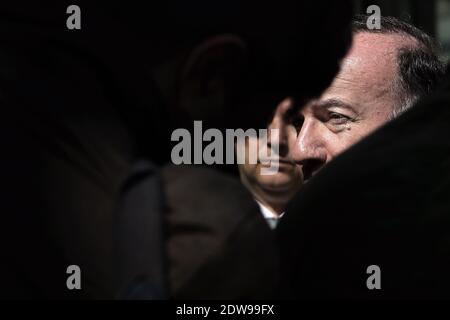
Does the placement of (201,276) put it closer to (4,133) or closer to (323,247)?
(323,247)

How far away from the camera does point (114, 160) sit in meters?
1.23

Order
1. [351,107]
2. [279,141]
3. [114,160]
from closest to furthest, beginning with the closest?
[114,160]
[279,141]
[351,107]

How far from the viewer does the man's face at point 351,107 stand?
268 cm

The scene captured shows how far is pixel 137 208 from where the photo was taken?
4.06 feet

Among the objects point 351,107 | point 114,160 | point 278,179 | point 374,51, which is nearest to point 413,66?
point 374,51

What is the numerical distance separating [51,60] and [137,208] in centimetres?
23

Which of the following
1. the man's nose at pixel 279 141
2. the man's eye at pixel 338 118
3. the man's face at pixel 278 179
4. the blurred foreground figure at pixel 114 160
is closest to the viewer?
the blurred foreground figure at pixel 114 160

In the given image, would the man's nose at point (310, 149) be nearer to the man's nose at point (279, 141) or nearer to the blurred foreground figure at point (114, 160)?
the man's nose at point (279, 141)

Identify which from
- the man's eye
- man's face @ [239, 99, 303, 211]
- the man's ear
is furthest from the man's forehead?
the man's ear

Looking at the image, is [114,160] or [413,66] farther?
[413,66]

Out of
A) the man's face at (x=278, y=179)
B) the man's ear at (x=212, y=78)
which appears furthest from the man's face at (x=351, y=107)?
the man's ear at (x=212, y=78)

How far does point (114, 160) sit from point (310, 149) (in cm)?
148

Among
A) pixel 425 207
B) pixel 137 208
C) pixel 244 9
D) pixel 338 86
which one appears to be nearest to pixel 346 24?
pixel 244 9

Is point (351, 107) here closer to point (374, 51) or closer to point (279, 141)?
point (374, 51)
